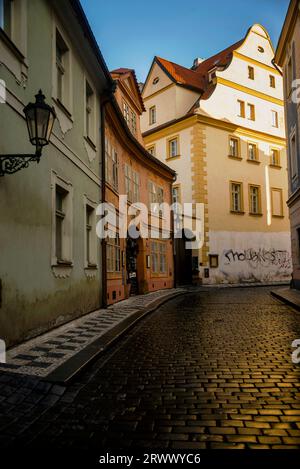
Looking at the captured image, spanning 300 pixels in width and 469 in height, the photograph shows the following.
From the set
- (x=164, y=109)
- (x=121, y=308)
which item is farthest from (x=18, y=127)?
(x=164, y=109)

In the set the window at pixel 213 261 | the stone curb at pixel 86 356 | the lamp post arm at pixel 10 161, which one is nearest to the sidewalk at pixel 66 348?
the stone curb at pixel 86 356

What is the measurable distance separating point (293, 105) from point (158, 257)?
9.59 meters

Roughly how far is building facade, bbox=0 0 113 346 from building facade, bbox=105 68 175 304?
70.3 inches

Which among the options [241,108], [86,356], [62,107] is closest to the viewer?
[86,356]

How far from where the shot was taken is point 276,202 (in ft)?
107

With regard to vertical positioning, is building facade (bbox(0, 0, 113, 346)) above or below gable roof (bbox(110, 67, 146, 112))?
below

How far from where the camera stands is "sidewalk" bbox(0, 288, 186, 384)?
5.25 meters

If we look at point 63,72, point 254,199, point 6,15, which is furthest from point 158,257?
point 6,15

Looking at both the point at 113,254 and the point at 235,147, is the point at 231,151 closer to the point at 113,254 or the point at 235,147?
the point at 235,147

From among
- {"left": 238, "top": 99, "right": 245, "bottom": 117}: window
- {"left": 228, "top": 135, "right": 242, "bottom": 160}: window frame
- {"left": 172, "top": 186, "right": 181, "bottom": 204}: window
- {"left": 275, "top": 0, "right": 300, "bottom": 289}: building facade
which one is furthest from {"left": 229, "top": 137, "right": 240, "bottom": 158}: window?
{"left": 275, "top": 0, "right": 300, "bottom": 289}: building facade

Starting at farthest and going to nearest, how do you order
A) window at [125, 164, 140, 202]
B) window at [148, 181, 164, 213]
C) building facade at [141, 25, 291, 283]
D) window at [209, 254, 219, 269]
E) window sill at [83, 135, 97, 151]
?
building facade at [141, 25, 291, 283]
window at [209, 254, 219, 269]
window at [148, 181, 164, 213]
window at [125, 164, 140, 202]
window sill at [83, 135, 97, 151]

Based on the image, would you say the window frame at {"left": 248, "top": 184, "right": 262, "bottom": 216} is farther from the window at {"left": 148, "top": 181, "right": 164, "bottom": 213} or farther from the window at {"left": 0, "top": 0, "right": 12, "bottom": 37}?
A: the window at {"left": 0, "top": 0, "right": 12, "bottom": 37}

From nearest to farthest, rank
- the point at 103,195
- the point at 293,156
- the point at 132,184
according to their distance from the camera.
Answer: the point at 103,195
the point at 132,184
the point at 293,156

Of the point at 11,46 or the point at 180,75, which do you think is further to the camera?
the point at 180,75
